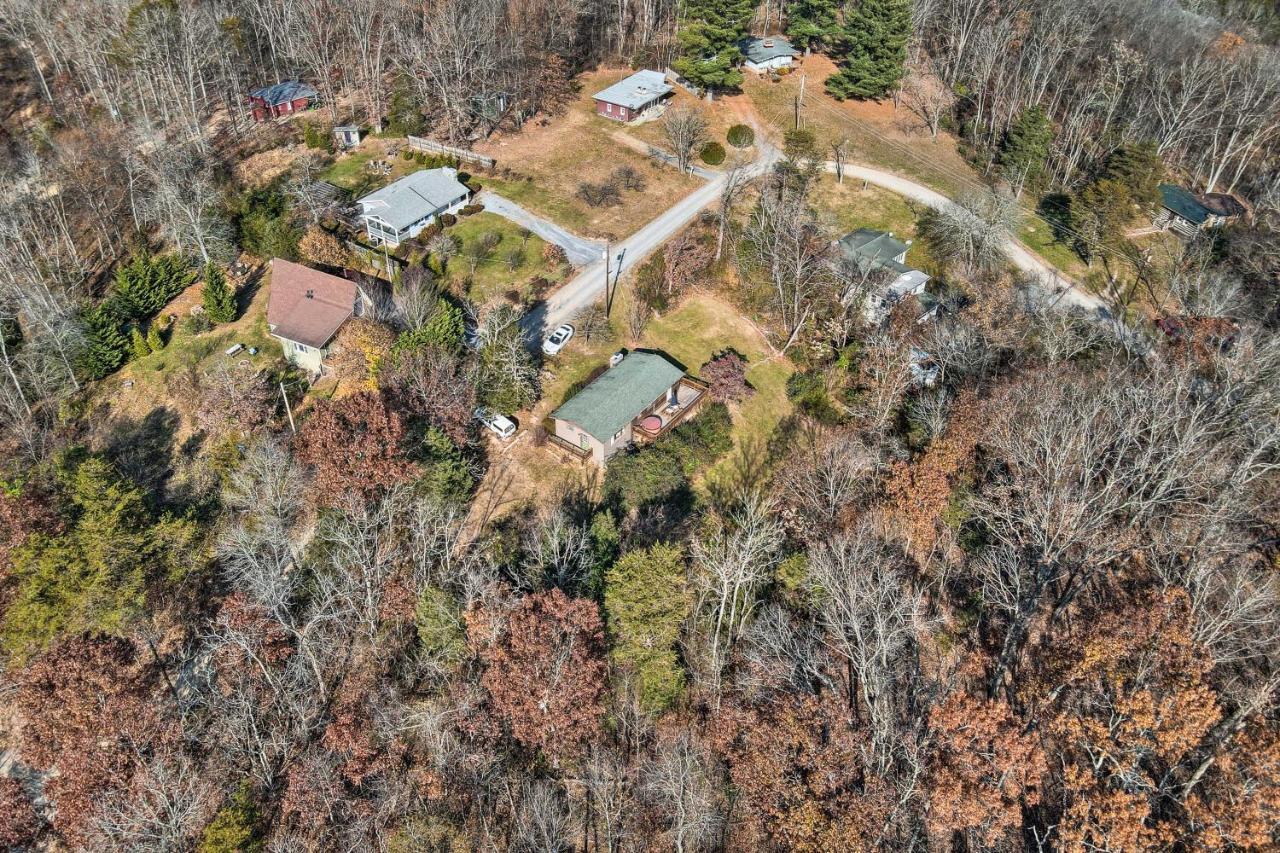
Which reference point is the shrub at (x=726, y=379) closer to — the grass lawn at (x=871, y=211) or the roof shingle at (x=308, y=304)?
the grass lawn at (x=871, y=211)

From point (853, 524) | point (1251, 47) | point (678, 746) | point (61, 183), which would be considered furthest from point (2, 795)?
point (1251, 47)

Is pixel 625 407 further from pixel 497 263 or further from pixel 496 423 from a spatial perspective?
pixel 497 263

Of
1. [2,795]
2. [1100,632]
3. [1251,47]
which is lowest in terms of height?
[2,795]

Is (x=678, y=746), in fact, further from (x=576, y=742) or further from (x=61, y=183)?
(x=61, y=183)

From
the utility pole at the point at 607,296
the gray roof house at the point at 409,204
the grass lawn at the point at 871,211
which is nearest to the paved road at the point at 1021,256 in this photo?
the grass lawn at the point at 871,211

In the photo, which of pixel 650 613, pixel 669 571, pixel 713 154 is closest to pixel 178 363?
pixel 650 613
